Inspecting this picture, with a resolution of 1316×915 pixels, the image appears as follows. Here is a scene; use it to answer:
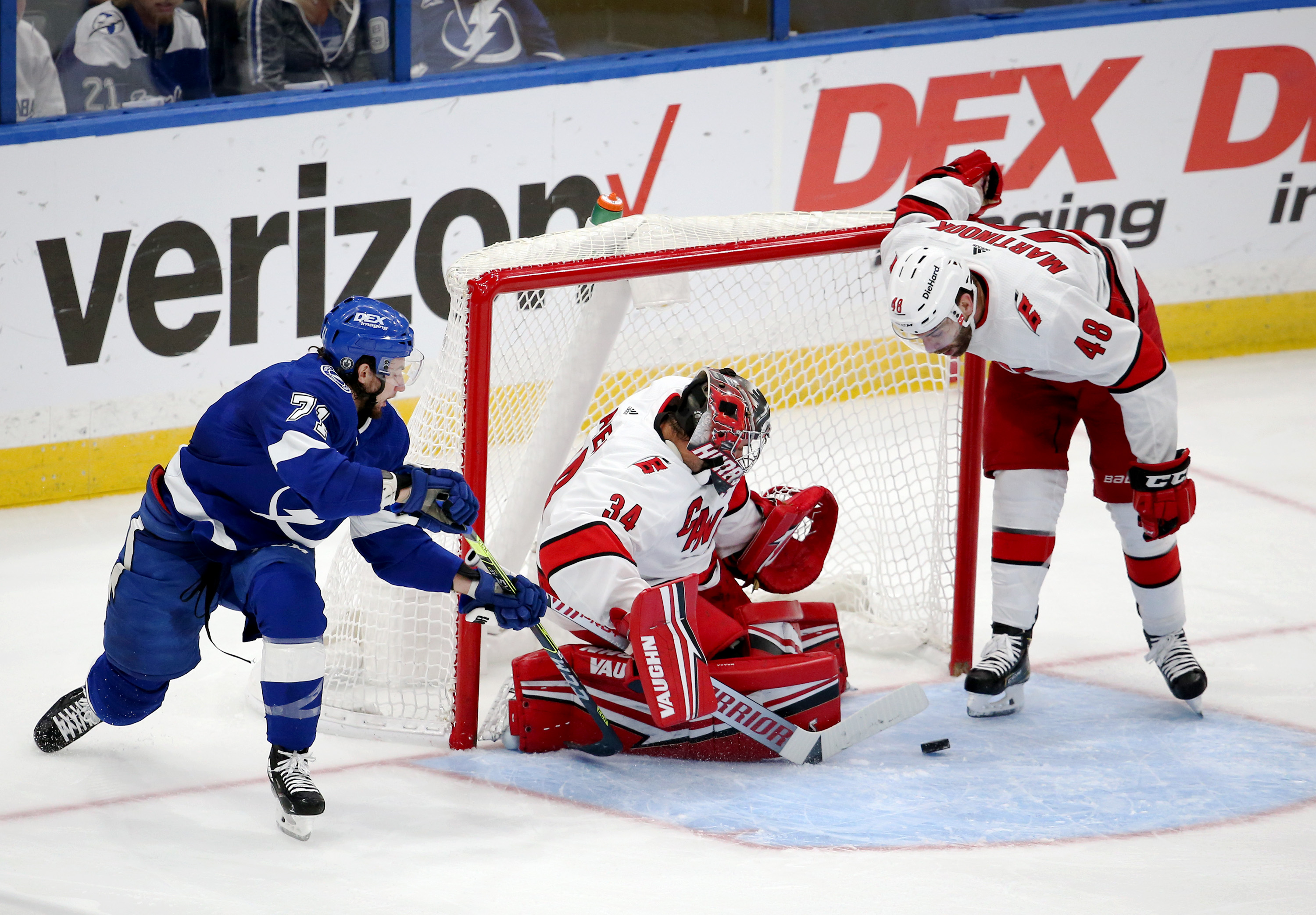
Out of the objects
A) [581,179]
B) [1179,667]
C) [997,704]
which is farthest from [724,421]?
[581,179]

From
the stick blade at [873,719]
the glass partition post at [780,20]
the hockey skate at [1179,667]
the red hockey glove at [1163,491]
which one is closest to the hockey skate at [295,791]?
the stick blade at [873,719]

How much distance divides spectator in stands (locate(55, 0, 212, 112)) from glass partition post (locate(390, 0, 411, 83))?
591mm

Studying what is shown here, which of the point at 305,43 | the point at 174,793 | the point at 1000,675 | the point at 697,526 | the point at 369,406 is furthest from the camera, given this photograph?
the point at 305,43

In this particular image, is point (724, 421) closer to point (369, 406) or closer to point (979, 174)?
point (369, 406)

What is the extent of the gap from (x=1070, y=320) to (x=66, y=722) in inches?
87.2

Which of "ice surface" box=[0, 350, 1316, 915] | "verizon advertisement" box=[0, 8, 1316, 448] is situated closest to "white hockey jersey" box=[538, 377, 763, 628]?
"ice surface" box=[0, 350, 1316, 915]

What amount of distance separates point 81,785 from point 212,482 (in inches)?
29.1

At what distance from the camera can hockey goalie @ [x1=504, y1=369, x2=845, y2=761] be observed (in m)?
3.19

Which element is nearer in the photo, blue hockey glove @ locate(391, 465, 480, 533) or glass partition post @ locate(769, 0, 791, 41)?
blue hockey glove @ locate(391, 465, 480, 533)

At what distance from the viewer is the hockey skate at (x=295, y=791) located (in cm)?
301

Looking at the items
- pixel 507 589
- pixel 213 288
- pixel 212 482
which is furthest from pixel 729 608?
pixel 213 288

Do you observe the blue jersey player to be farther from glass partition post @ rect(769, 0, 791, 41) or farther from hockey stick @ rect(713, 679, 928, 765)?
glass partition post @ rect(769, 0, 791, 41)

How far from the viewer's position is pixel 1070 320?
10.8 ft

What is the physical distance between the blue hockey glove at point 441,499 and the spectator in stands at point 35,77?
2.35 metres
